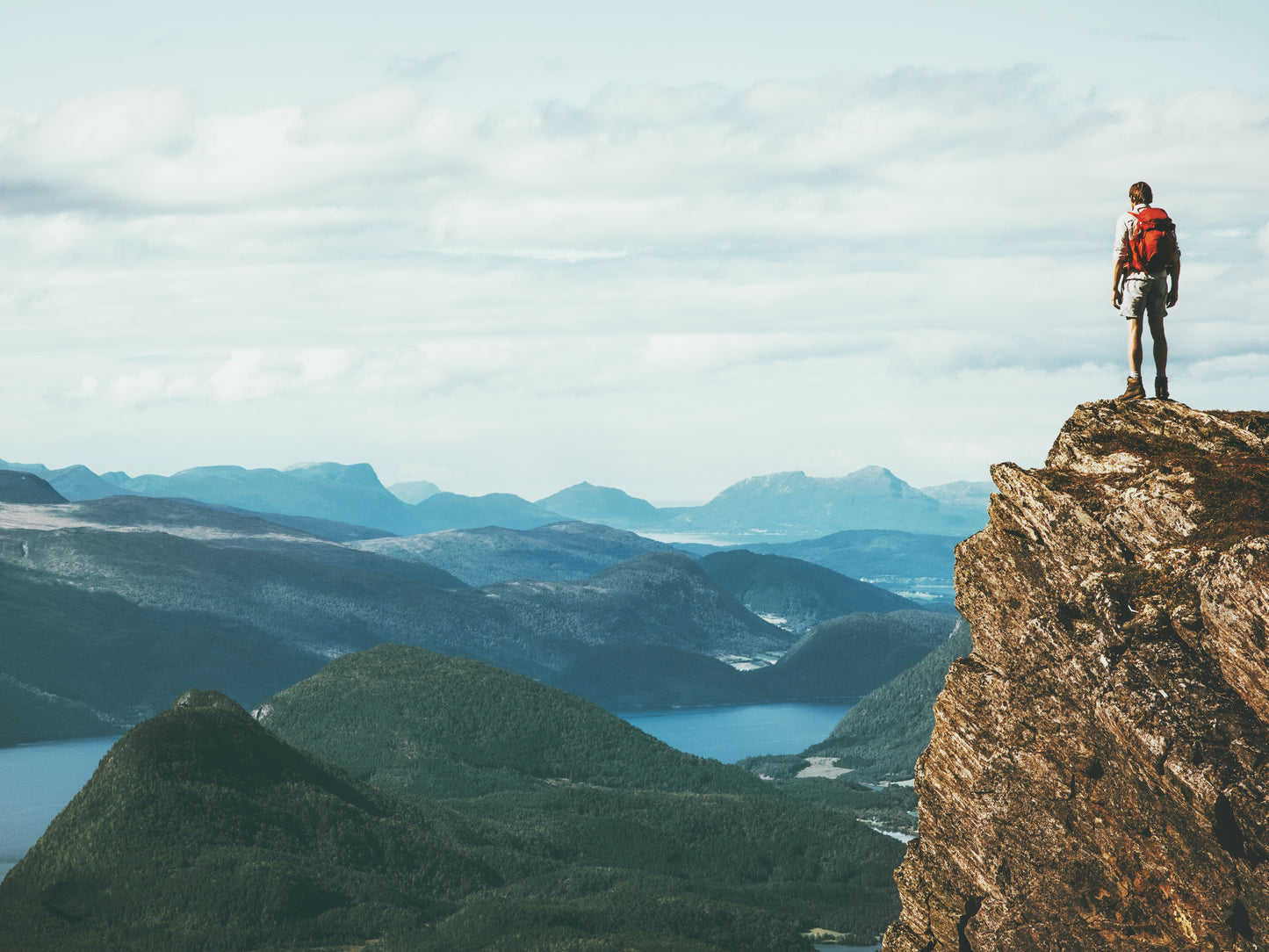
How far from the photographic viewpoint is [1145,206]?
2594cm

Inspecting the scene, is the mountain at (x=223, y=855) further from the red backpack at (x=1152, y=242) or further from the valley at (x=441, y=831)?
the red backpack at (x=1152, y=242)

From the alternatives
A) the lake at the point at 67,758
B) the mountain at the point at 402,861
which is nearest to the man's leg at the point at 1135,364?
the mountain at the point at 402,861

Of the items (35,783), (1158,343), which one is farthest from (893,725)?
(1158,343)

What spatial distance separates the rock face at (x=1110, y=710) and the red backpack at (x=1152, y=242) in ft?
11.5

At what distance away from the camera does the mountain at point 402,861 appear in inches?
2347

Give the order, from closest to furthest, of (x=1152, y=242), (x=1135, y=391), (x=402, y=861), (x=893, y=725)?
1. (x=1152, y=242)
2. (x=1135, y=391)
3. (x=402, y=861)
4. (x=893, y=725)

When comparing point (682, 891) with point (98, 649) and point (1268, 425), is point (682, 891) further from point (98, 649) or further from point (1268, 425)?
point (98, 649)

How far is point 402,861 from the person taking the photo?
7294 centimetres

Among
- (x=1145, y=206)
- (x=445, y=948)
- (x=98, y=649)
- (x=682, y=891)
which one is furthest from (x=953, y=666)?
(x=98, y=649)

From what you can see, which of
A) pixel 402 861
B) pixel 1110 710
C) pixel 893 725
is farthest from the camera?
pixel 893 725

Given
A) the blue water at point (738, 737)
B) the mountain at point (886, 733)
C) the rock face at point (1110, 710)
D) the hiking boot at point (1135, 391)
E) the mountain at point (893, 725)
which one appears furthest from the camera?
the blue water at point (738, 737)

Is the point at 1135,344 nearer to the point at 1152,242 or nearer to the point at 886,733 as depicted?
the point at 1152,242

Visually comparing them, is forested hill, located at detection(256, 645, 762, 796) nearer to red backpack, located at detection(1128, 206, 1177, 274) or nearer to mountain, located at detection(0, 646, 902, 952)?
mountain, located at detection(0, 646, 902, 952)

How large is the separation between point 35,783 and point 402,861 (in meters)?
77.9
